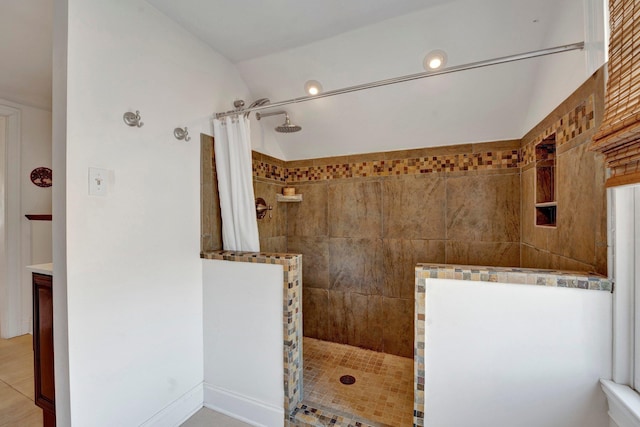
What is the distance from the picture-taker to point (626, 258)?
3.26 ft

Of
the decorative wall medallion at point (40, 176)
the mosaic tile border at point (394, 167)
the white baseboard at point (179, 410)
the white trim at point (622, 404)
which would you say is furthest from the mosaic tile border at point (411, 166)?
the decorative wall medallion at point (40, 176)

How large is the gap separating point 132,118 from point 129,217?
517mm

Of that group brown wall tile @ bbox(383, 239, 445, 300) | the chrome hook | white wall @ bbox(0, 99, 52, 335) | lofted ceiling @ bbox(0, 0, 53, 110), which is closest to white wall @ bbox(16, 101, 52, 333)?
white wall @ bbox(0, 99, 52, 335)

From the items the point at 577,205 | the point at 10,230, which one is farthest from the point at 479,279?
the point at 10,230

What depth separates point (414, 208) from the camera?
7.52 feet

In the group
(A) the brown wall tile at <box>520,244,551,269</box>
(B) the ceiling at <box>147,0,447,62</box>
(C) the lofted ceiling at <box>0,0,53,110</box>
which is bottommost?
(A) the brown wall tile at <box>520,244,551,269</box>

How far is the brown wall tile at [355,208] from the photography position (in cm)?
243

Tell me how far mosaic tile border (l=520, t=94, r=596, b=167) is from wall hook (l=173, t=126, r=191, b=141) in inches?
81.2

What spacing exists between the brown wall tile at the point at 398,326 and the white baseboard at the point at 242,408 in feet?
3.84

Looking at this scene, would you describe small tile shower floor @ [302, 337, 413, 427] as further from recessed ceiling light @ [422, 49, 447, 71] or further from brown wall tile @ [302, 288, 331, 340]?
recessed ceiling light @ [422, 49, 447, 71]

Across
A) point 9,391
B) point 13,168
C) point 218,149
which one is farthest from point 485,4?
point 13,168

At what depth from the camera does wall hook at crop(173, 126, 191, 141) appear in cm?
166

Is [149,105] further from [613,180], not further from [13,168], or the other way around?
[13,168]

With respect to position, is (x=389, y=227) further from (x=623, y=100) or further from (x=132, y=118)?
(x=132, y=118)
